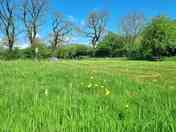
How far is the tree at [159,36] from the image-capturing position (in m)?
53.3

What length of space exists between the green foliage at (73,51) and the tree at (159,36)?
925 inches

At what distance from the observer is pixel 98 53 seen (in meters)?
74.5

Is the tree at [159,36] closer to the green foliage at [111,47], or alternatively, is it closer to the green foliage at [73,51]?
the green foliage at [111,47]

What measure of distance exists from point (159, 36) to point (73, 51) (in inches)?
1083

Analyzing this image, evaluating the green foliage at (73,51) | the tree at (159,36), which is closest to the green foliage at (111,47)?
the green foliage at (73,51)

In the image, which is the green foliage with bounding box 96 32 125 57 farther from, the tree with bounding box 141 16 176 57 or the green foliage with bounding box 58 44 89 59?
the tree with bounding box 141 16 176 57

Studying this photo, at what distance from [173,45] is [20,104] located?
52.4m

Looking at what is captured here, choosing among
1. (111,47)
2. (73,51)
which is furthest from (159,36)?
(73,51)

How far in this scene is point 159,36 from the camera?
175 ft

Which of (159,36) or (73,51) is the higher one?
(159,36)

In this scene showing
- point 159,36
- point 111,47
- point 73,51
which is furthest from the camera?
point 73,51

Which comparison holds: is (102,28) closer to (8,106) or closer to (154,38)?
(154,38)

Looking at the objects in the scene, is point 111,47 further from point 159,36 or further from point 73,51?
point 159,36

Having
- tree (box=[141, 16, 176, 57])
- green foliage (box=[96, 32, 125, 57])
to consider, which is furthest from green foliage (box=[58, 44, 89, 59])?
tree (box=[141, 16, 176, 57])
